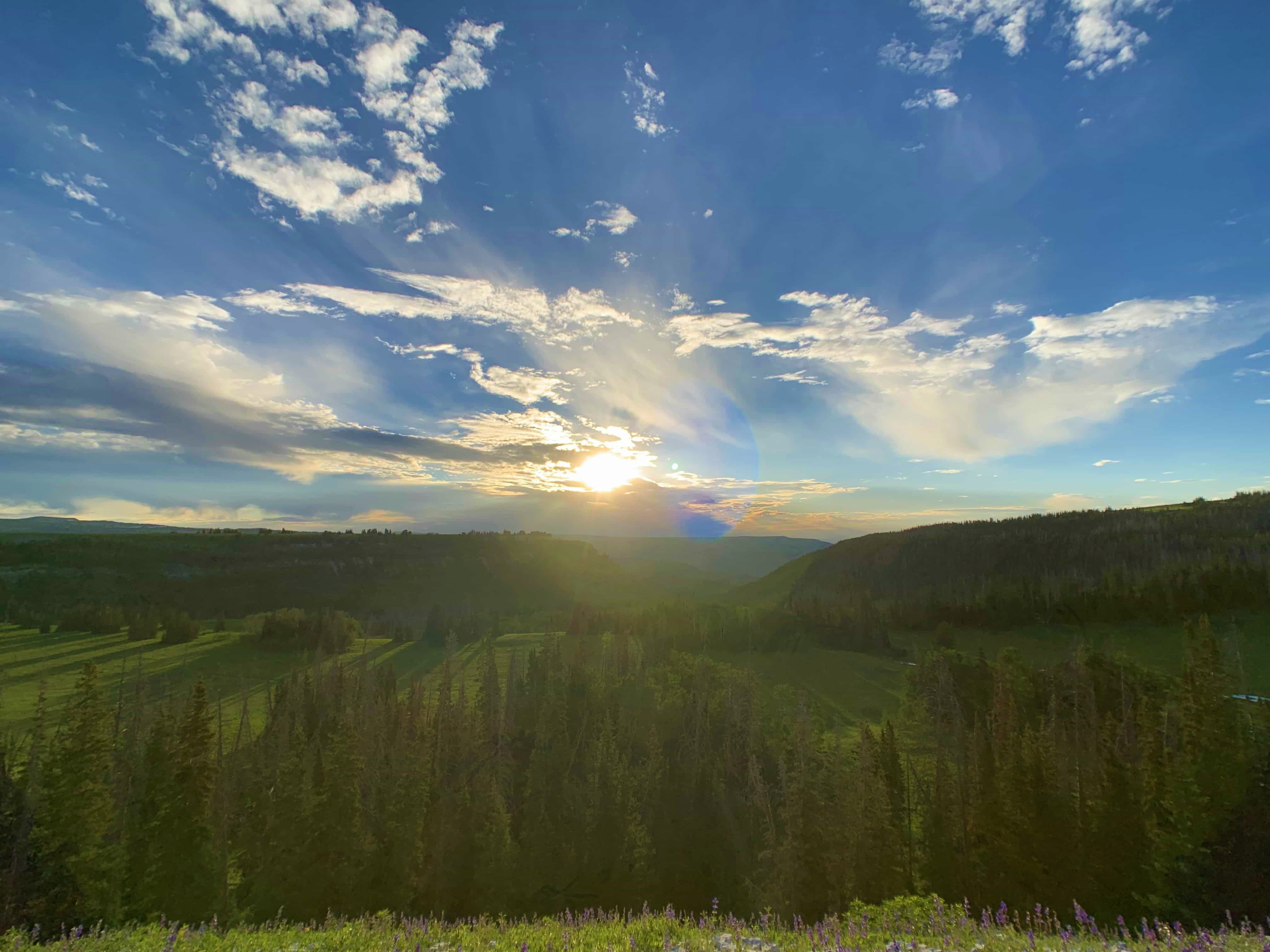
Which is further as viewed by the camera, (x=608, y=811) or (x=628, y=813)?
(x=608, y=811)

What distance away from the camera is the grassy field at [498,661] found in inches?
4158

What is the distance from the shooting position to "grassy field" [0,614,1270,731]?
10562cm

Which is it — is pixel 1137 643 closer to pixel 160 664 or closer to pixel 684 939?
pixel 684 939

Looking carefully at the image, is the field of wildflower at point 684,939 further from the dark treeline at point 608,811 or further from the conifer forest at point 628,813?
the dark treeline at point 608,811

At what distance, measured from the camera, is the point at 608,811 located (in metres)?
63.2

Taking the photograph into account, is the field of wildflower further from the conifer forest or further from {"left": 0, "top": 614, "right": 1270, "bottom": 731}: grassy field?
{"left": 0, "top": 614, "right": 1270, "bottom": 731}: grassy field

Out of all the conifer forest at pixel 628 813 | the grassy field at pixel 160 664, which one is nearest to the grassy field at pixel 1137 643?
the conifer forest at pixel 628 813

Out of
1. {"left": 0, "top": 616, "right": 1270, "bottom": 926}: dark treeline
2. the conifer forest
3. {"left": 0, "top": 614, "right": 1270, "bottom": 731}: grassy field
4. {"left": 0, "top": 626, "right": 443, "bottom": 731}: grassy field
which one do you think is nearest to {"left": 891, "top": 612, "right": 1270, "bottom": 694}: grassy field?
{"left": 0, "top": 614, "right": 1270, "bottom": 731}: grassy field

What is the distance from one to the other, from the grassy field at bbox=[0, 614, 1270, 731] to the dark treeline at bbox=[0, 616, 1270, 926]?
30.8 meters

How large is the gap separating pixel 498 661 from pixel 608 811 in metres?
80.3

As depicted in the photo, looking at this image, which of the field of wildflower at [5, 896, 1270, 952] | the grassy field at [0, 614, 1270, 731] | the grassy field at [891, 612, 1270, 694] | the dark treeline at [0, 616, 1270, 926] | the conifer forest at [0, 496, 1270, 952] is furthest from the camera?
the grassy field at [891, 612, 1270, 694]

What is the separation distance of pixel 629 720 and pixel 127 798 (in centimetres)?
5645

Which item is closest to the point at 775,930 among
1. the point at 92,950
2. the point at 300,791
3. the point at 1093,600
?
the point at 92,950

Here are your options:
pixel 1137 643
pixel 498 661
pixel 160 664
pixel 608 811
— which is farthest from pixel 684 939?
pixel 1137 643
